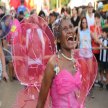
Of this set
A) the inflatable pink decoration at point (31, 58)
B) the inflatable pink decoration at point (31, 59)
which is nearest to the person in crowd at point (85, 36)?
the inflatable pink decoration at point (31, 58)

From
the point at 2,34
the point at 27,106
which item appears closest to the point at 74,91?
the point at 27,106

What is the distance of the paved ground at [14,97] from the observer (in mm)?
7812

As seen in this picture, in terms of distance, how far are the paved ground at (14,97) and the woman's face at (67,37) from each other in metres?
4.77

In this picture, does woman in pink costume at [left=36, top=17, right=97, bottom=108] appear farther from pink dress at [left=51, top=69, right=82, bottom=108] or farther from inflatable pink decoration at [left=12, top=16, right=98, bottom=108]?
inflatable pink decoration at [left=12, top=16, right=98, bottom=108]

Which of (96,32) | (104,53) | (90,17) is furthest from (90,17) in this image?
(104,53)

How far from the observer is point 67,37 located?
116 inches

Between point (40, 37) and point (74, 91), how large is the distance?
311 cm

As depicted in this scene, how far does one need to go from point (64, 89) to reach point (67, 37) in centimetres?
38

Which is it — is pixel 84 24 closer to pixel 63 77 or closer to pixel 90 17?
pixel 90 17

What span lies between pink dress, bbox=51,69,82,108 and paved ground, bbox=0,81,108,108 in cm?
473

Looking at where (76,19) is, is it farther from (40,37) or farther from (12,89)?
(40,37)

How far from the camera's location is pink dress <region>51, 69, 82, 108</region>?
9.50ft

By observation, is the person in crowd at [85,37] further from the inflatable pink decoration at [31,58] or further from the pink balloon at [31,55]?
the pink balloon at [31,55]

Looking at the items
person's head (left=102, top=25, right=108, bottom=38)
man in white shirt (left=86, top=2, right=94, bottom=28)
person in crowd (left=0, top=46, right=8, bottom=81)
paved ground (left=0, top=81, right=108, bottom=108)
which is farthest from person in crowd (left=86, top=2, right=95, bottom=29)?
person in crowd (left=0, top=46, right=8, bottom=81)
